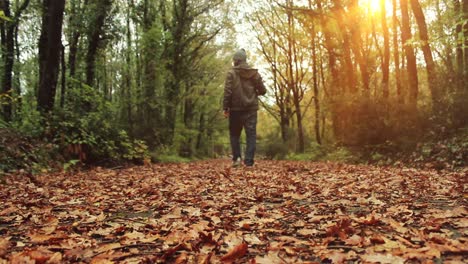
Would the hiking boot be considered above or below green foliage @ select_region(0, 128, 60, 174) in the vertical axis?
below

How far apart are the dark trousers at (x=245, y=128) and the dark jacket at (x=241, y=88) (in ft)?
0.55

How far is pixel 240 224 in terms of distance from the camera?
9.47 feet

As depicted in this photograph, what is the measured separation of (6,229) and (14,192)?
235cm

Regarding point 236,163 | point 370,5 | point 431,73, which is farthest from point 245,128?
point 370,5

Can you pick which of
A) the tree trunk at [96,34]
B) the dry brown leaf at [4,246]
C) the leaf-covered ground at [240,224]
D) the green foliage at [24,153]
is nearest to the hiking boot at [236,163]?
the leaf-covered ground at [240,224]

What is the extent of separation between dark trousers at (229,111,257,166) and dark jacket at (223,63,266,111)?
17 centimetres

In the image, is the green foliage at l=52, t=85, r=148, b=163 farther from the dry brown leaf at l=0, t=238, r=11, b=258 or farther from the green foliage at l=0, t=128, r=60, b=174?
the dry brown leaf at l=0, t=238, r=11, b=258

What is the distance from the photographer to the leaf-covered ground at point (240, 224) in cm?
209

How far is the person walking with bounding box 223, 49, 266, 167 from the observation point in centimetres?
882

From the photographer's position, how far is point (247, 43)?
103ft

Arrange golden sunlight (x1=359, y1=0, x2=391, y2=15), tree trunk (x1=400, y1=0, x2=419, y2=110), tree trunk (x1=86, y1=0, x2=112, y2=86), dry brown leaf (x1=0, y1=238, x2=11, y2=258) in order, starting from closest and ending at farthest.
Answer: dry brown leaf (x1=0, y1=238, x2=11, y2=258) → tree trunk (x1=400, y1=0, x2=419, y2=110) → tree trunk (x1=86, y1=0, x2=112, y2=86) → golden sunlight (x1=359, y1=0, x2=391, y2=15)

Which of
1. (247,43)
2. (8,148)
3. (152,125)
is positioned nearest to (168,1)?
(247,43)

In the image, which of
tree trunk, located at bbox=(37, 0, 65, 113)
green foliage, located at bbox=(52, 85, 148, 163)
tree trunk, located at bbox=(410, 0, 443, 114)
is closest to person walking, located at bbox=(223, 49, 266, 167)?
green foliage, located at bbox=(52, 85, 148, 163)

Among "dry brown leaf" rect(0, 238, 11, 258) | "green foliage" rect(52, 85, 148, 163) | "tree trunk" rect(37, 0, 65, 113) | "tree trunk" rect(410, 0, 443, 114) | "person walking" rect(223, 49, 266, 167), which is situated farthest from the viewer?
"tree trunk" rect(37, 0, 65, 113)
